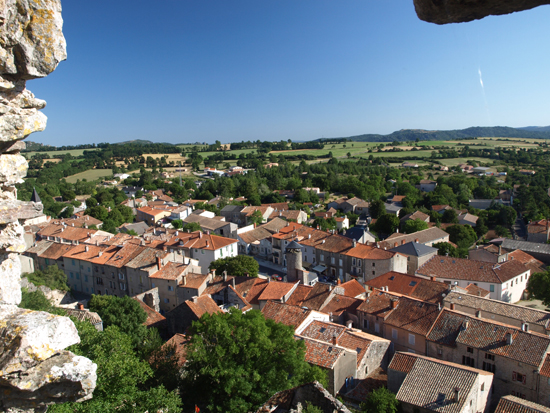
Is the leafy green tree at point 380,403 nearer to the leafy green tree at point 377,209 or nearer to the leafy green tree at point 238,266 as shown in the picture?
the leafy green tree at point 238,266

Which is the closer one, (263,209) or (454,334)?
(454,334)

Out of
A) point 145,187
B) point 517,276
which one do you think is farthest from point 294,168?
point 517,276

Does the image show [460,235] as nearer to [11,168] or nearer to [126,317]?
[126,317]

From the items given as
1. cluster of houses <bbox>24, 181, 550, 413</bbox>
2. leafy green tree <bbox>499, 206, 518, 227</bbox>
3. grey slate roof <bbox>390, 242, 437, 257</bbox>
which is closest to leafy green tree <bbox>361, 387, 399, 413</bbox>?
cluster of houses <bbox>24, 181, 550, 413</bbox>

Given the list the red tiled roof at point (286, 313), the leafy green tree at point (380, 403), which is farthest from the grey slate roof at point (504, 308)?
the leafy green tree at point (380, 403)

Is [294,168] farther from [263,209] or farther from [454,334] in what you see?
[454,334]

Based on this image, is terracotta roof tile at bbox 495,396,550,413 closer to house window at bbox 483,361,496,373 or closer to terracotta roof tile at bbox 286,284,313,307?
house window at bbox 483,361,496,373

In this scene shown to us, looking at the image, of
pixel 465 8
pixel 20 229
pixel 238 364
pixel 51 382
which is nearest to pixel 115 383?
pixel 238 364
